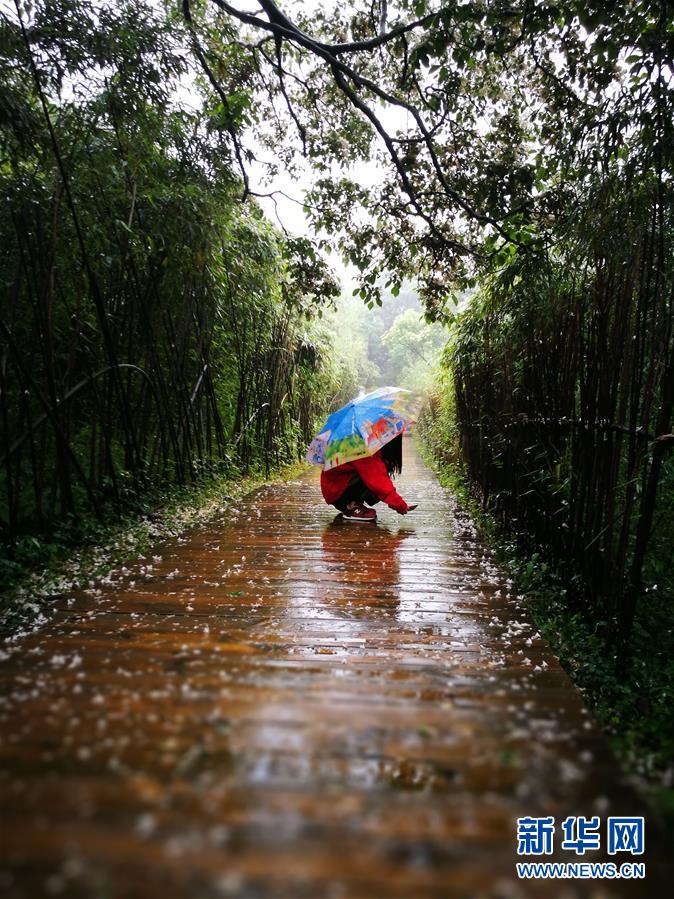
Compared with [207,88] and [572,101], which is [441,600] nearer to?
[572,101]

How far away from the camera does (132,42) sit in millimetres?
3934

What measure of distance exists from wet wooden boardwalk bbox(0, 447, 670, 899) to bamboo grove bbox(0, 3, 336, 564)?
1.73m

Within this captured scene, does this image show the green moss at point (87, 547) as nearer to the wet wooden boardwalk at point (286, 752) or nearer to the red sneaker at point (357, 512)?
the wet wooden boardwalk at point (286, 752)

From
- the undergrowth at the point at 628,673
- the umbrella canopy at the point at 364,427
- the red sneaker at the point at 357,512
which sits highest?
the umbrella canopy at the point at 364,427

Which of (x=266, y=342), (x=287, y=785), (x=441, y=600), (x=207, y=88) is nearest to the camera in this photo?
(x=287, y=785)

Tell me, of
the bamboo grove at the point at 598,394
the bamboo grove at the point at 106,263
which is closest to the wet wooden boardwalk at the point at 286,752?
the bamboo grove at the point at 598,394

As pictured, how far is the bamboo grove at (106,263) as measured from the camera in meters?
3.72

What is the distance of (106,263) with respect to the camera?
177 inches

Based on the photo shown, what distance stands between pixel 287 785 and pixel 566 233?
3517 millimetres

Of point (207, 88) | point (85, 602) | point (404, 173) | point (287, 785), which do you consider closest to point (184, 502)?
point (85, 602)

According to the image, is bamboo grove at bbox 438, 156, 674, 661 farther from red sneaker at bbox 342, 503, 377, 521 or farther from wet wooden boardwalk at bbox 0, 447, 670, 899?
red sneaker at bbox 342, 503, 377, 521

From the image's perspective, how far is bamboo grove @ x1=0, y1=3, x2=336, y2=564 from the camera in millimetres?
3721

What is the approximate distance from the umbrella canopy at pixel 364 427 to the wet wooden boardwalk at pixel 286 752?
2100mm

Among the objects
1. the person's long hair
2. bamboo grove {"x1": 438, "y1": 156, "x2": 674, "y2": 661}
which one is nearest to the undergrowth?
bamboo grove {"x1": 438, "y1": 156, "x2": 674, "y2": 661}
